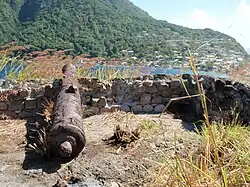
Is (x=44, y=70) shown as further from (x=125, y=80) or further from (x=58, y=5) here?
(x=58, y=5)

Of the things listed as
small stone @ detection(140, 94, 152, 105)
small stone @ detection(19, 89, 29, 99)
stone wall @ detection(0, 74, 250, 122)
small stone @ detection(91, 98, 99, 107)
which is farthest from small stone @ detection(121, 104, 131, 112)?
small stone @ detection(19, 89, 29, 99)

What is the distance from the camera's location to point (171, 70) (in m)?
8.09

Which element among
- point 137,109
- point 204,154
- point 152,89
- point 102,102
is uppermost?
point 204,154

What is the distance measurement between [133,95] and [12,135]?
241 centimetres

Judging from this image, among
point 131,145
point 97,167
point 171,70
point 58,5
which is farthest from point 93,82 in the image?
point 58,5

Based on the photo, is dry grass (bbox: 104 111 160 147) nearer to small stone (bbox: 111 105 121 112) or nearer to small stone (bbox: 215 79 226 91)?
small stone (bbox: 111 105 121 112)

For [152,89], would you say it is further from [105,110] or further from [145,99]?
[105,110]

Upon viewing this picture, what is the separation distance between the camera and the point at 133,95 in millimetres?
7086

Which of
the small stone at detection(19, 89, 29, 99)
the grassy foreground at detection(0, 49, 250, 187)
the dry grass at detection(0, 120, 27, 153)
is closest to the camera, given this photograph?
the grassy foreground at detection(0, 49, 250, 187)

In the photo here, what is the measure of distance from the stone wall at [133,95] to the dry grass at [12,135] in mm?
370

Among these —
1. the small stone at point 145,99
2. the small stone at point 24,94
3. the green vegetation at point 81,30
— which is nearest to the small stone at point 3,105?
the small stone at point 24,94

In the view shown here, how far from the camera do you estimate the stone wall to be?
638cm

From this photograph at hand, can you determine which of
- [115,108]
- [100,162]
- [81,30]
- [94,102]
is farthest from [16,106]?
[81,30]

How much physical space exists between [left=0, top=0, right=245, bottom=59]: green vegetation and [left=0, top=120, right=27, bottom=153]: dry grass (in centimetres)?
375
